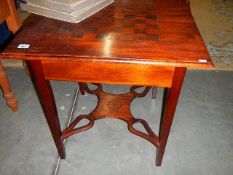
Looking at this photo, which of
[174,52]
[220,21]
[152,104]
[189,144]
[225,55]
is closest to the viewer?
[174,52]

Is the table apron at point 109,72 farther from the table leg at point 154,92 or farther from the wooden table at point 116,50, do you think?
the table leg at point 154,92

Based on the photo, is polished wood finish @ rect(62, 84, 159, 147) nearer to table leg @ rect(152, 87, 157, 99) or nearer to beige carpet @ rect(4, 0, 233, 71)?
table leg @ rect(152, 87, 157, 99)

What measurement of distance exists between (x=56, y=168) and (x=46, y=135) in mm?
240

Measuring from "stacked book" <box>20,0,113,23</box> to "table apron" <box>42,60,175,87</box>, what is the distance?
0.22 metres

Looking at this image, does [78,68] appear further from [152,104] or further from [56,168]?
[152,104]

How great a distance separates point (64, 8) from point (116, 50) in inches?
11.5

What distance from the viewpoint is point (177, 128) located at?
146cm

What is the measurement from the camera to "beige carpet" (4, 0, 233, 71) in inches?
78.6

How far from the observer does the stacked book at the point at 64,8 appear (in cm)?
89

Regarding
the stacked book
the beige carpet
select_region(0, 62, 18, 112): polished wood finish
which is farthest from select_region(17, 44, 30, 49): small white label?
the beige carpet

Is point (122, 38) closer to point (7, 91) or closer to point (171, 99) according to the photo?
point (171, 99)

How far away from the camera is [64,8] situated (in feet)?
2.96

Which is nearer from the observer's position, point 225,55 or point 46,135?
point 46,135

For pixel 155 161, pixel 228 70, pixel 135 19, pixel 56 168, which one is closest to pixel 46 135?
pixel 56 168
